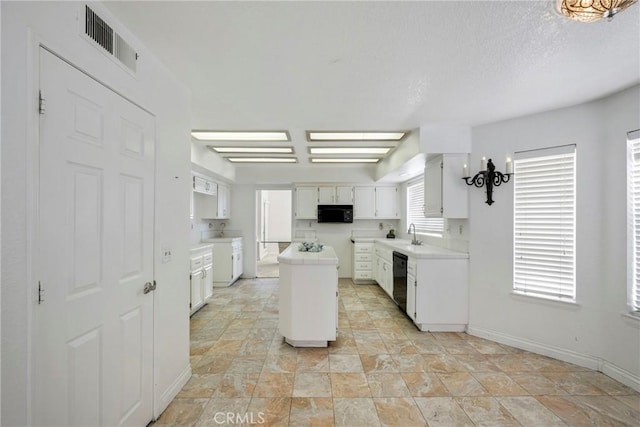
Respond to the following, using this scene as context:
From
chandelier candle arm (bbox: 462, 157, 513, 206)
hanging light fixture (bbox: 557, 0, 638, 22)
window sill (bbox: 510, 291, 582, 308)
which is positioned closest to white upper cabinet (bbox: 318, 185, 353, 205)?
chandelier candle arm (bbox: 462, 157, 513, 206)

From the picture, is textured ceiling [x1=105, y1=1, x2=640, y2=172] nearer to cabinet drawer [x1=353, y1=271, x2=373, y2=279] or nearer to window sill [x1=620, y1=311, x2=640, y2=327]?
window sill [x1=620, y1=311, x2=640, y2=327]

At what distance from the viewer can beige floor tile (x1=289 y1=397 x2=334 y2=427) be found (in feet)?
6.16

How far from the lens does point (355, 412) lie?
199 centimetres

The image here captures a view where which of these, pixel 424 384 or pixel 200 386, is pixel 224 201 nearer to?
pixel 200 386

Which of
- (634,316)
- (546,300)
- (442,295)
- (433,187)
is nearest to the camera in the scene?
(634,316)

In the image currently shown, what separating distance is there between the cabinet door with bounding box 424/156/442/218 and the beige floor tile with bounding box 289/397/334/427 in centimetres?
249

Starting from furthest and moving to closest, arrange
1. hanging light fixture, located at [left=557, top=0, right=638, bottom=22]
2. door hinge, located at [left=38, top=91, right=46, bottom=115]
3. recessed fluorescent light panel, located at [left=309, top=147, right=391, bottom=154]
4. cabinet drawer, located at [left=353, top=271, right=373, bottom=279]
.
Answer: cabinet drawer, located at [left=353, top=271, right=373, bottom=279], recessed fluorescent light panel, located at [left=309, top=147, right=391, bottom=154], hanging light fixture, located at [left=557, top=0, right=638, bottom=22], door hinge, located at [left=38, top=91, right=46, bottom=115]

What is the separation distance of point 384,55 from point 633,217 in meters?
2.47

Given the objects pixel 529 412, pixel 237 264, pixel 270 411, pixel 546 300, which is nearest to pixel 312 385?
pixel 270 411

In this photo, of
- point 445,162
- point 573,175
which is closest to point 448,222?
point 445,162

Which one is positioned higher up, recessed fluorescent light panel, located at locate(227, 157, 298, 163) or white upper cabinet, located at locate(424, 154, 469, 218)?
recessed fluorescent light panel, located at locate(227, 157, 298, 163)

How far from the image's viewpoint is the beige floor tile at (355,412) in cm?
188

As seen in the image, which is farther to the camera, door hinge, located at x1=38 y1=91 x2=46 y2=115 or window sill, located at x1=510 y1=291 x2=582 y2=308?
window sill, located at x1=510 y1=291 x2=582 y2=308

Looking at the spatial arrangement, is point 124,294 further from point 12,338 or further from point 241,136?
point 241,136
